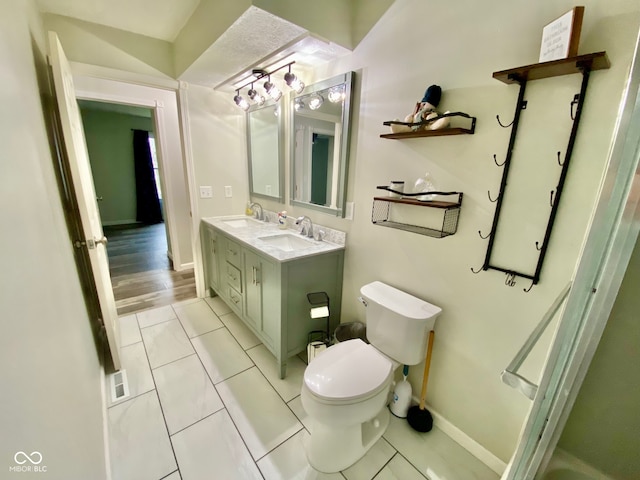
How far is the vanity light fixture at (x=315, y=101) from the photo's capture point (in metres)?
1.94

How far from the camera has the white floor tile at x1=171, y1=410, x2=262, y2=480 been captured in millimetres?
1252

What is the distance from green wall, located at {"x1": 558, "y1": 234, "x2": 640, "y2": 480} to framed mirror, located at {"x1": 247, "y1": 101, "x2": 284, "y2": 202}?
2224mm

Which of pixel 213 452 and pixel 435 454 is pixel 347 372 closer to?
pixel 435 454

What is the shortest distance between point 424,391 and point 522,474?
0.84 m

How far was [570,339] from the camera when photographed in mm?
546

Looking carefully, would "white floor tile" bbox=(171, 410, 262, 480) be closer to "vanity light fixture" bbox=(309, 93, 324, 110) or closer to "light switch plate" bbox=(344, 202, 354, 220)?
"light switch plate" bbox=(344, 202, 354, 220)

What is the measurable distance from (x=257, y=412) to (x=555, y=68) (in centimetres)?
217

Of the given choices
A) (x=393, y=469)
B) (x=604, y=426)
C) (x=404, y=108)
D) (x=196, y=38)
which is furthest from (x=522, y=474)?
(x=196, y=38)

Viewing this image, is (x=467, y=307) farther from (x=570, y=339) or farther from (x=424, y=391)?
(x=570, y=339)

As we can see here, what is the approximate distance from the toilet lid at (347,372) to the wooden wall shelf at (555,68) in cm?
141

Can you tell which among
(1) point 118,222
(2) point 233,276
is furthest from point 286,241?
(1) point 118,222

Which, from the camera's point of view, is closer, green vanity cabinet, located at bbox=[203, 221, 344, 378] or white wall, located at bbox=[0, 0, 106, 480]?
white wall, located at bbox=[0, 0, 106, 480]

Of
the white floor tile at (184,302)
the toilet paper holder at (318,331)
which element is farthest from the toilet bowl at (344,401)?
the white floor tile at (184,302)

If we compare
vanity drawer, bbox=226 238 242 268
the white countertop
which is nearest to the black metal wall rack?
the white countertop
